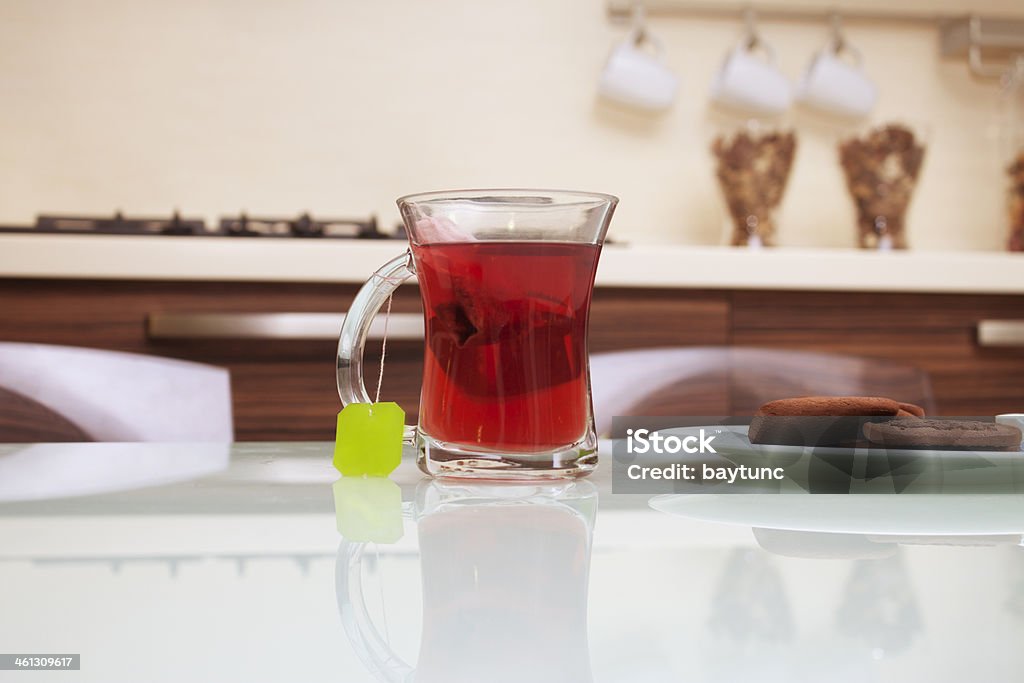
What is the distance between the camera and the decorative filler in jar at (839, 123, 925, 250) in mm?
1987

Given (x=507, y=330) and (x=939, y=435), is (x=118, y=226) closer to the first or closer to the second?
(x=507, y=330)

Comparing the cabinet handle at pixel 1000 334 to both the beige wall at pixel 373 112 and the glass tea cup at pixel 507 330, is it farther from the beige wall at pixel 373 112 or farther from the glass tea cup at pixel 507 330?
the glass tea cup at pixel 507 330

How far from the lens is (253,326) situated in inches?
58.7

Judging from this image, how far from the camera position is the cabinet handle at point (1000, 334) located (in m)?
1.70

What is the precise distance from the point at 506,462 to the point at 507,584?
201mm

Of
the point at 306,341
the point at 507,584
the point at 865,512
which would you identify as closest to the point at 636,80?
the point at 306,341

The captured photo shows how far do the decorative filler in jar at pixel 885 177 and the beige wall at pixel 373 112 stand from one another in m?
0.28

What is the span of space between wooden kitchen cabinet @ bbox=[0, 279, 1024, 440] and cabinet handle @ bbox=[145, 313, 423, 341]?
19 millimetres

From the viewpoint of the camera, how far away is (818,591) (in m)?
0.29

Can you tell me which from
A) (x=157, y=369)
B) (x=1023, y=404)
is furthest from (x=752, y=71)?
(x=157, y=369)

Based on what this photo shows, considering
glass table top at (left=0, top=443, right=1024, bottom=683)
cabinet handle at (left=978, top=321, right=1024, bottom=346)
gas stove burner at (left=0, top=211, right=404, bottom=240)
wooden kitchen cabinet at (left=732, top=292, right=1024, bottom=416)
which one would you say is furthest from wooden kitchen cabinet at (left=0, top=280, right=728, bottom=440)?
glass table top at (left=0, top=443, right=1024, bottom=683)

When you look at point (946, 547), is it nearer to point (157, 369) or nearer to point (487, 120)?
point (157, 369)

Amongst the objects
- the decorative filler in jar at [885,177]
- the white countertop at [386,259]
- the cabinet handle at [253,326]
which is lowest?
the cabinet handle at [253,326]

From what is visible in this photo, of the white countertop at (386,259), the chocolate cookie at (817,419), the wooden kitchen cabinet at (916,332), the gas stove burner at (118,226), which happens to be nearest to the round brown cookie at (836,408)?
the chocolate cookie at (817,419)
